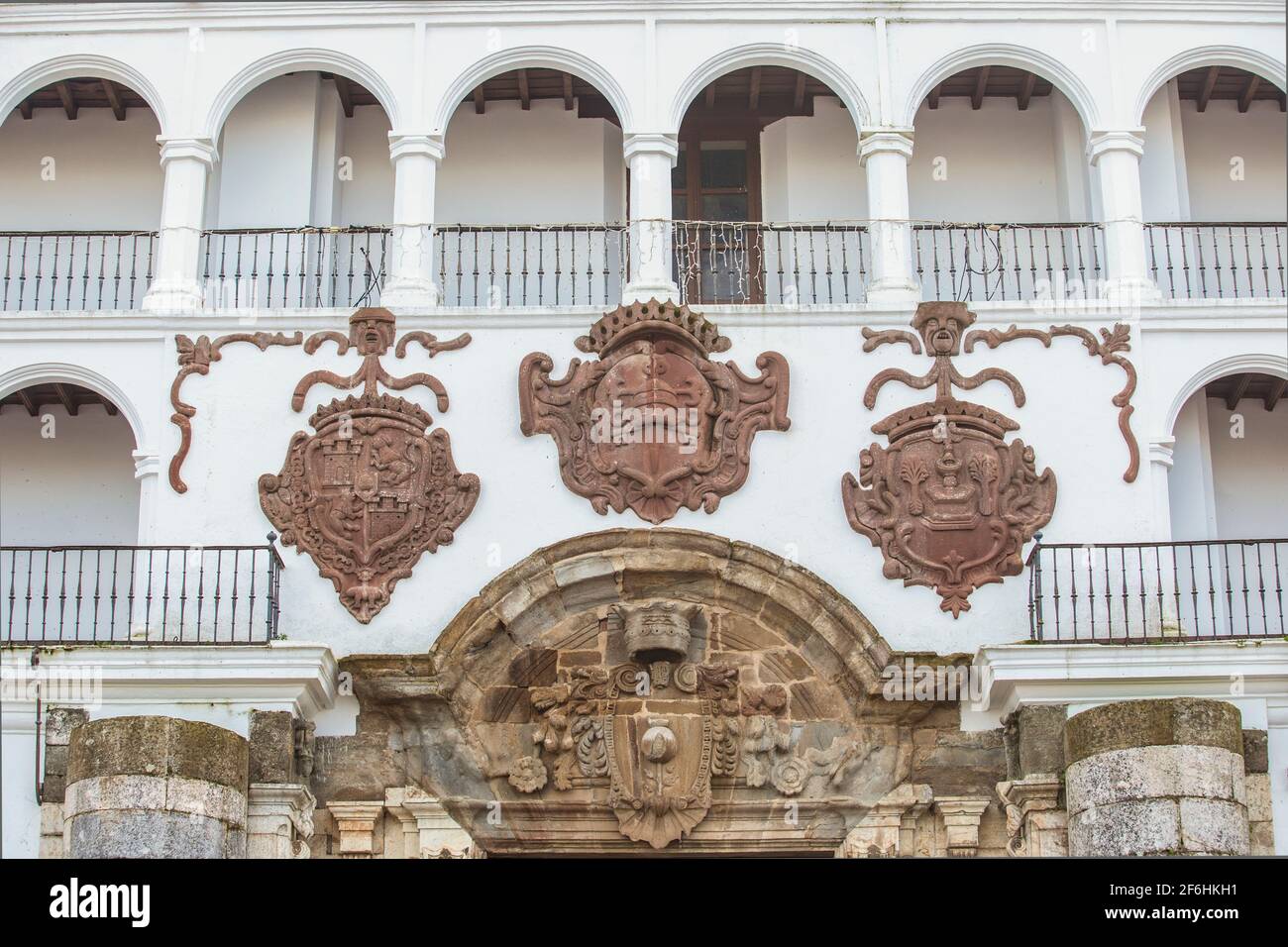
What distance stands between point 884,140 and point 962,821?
4.79 meters

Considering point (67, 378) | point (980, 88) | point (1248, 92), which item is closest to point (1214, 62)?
point (1248, 92)

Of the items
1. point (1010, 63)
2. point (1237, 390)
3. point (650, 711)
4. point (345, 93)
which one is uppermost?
point (345, 93)

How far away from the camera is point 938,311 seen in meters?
16.5

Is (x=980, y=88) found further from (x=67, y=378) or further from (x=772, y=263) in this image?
(x=67, y=378)

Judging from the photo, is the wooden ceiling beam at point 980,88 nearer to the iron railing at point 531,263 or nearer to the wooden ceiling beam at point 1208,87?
the wooden ceiling beam at point 1208,87

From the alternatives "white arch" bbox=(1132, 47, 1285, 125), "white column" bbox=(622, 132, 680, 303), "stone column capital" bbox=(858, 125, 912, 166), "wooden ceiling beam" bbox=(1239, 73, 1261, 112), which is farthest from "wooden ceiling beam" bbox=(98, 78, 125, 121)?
"wooden ceiling beam" bbox=(1239, 73, 1261, 112)

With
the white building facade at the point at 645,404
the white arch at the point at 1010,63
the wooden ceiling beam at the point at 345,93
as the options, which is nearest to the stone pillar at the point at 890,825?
the white building facade at the point at 645,404

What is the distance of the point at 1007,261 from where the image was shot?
696 inches

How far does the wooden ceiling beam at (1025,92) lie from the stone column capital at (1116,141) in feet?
3.40

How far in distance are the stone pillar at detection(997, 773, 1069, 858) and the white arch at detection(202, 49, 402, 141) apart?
20.9 ft

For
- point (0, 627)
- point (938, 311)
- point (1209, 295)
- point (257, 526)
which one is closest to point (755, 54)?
point (938, 311)

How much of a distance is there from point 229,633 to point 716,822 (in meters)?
3.28

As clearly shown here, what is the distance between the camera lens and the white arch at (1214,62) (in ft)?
56.9

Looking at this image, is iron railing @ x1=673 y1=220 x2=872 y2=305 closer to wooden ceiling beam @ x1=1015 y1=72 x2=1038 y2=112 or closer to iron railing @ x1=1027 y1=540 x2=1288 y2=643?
wooden ceiling beam @ x1=1015 y1=72 x2=1038 y2=112
